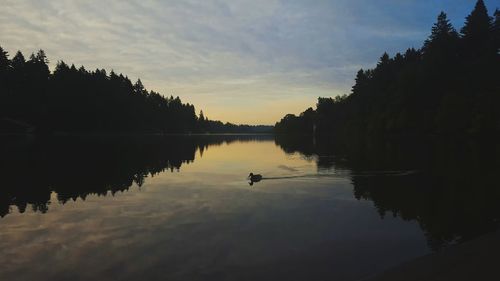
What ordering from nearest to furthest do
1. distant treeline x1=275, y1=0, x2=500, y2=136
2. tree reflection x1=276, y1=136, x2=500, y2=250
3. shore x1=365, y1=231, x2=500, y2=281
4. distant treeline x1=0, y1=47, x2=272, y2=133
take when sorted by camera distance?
1. shore x1=365, y1=231, x2=500, y2=281
2. tree reflection x1=276, y1=136, x2=500, y2=250
3. distant treeline x1=275, y1=0, x2=500, y2=136
4. distant treeline x1=0, y1=47, x2=272, y2=133

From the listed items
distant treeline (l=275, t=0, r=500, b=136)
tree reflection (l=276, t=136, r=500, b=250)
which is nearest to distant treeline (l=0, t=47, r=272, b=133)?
distant treeline (l=275, t=0, r=500, b=136)

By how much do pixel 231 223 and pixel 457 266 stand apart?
1057 cm

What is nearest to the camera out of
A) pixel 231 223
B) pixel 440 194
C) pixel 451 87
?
pixel 231 223

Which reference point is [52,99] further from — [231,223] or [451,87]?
[231,223]

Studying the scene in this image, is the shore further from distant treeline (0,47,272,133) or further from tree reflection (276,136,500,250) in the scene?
distant treeline (0,47,272,133)

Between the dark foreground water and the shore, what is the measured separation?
137 cm

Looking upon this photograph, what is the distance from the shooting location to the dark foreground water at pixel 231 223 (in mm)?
13867

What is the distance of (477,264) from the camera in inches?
453

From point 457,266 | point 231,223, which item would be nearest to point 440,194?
point 231,223

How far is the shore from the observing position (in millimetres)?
10695

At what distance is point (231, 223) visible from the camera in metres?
19.9

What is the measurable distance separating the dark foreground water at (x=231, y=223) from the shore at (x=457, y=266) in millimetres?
1374

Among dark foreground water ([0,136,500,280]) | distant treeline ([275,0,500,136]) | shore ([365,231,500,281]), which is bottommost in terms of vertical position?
dark foreground water ([0,136,500,280])

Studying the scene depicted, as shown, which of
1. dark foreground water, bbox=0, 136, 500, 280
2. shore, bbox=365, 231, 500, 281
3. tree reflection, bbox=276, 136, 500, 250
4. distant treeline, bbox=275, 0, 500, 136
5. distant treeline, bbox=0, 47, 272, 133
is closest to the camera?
shore, bbox=365, 231, 500, 281
